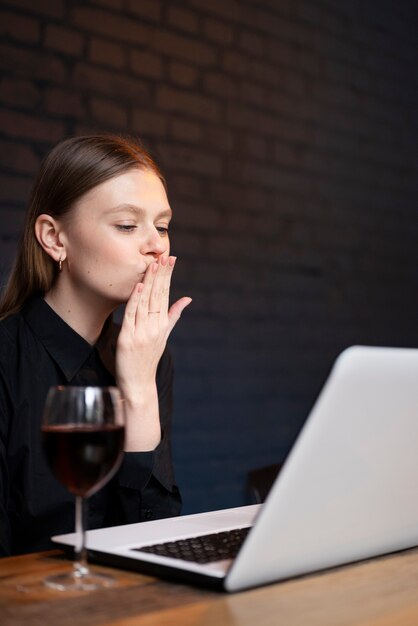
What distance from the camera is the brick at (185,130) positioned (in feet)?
9.84

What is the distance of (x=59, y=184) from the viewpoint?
1767 mm

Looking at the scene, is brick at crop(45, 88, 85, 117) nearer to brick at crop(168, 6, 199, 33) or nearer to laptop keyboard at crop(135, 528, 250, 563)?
brick at crop(168, 6, 199, 33)

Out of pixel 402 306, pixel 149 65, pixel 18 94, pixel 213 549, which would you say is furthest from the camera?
pixel 402 306

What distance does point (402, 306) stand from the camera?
3756 millimetres

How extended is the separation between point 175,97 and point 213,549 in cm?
233

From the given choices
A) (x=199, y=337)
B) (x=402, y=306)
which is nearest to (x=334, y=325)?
(x=402, y=306)

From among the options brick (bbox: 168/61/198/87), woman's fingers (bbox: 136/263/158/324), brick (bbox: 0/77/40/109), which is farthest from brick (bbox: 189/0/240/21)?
woman's fingers (bbox: 136/263/158/324)

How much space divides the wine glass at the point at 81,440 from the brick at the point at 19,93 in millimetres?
1922

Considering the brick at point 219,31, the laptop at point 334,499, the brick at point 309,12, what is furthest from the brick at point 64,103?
the laptop at point 334,499

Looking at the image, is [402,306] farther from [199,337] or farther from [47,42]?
[47,42]

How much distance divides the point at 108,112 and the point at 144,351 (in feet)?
4.48

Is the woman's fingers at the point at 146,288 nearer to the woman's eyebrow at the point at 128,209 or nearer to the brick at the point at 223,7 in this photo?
the woman's eyebrow at the point at 128,209

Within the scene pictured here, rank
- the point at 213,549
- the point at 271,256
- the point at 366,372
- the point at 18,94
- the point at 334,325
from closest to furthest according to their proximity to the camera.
Result: the point at 366,372 < the point at 213,549 < the point at 18,94 < the point at 271,256 < the point at 334,325

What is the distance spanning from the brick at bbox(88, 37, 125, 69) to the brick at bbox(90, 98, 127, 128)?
0.41 feet
